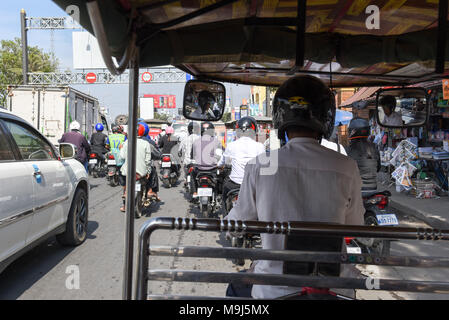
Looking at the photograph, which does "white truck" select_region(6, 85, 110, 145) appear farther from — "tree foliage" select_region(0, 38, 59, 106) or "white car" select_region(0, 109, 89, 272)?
"tree foliage" select_region(0, 38, 59, 106)

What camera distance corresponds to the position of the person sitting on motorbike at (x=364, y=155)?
218 inches

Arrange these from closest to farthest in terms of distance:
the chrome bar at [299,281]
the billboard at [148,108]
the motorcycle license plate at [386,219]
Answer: the chrome bar at [299,281], the motorcycle license plate at [386,219], the billboard at [148,108]

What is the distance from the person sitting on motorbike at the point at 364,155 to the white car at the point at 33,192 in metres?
4.07

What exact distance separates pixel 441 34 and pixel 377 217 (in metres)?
3.34

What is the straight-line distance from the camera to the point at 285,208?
1.78 metres

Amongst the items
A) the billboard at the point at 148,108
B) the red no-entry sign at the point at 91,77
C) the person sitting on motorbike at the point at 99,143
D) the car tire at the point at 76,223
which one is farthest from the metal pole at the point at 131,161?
the billboard at the point at 148,108

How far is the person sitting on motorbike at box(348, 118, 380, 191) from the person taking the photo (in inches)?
218

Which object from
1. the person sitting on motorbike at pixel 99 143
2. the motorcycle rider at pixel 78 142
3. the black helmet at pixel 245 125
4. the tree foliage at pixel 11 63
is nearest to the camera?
the black helmet at pixel 245 125

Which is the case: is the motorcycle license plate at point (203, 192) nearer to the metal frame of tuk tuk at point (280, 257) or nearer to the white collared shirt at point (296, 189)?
the white collared shirt at point (296, 189)

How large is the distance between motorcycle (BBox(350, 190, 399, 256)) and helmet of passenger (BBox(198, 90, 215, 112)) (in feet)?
10.2

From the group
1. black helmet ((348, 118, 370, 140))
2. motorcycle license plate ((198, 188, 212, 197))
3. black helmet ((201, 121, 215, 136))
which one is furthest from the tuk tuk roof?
black helmet ((201, 121, 215, 136))
